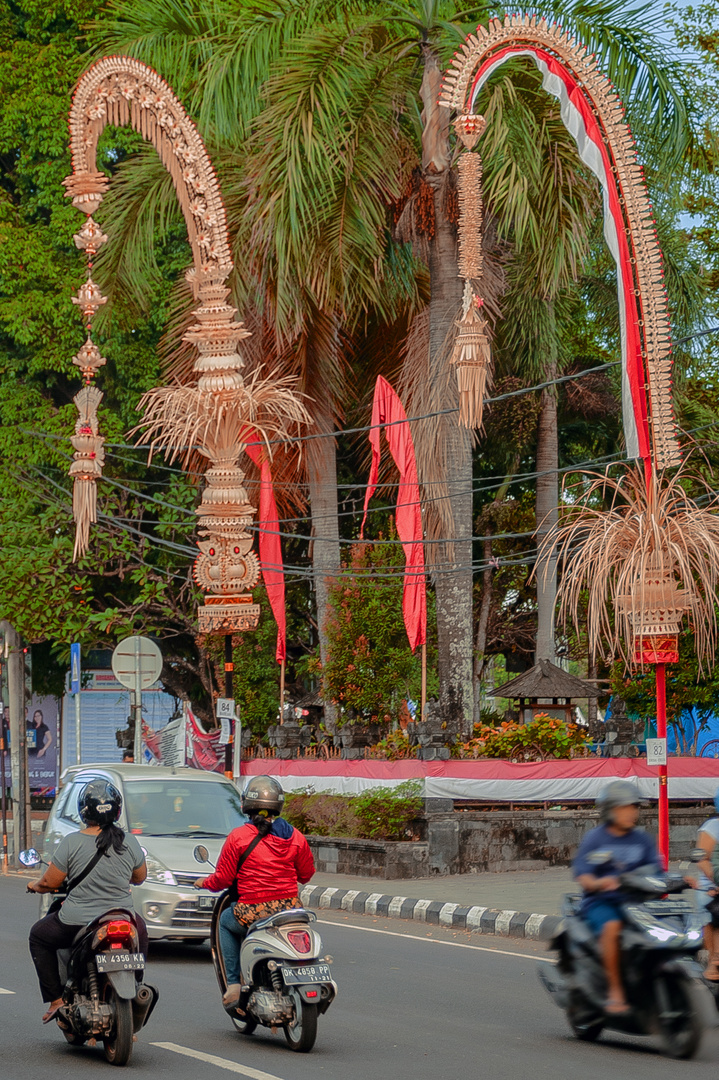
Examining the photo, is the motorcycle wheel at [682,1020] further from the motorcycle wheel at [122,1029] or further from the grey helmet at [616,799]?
the motorcycle wheel at [122,1029]

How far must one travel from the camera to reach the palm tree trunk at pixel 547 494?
94.9 feet

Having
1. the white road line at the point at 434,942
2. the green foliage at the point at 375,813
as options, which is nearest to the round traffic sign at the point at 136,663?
the green foliage at the point at 375,813

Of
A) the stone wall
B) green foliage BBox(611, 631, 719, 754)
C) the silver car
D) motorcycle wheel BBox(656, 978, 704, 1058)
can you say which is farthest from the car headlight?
green foliage BBox(611, 631, 719, 754)

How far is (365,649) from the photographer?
23859mm

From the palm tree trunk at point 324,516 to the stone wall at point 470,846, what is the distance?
6.00 meters

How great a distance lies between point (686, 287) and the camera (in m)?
26.8

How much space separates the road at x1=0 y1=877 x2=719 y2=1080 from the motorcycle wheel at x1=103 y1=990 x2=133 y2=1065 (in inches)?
4.1

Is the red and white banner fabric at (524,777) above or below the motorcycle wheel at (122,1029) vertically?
above

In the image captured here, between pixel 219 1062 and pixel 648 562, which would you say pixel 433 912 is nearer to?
pixel 648 562

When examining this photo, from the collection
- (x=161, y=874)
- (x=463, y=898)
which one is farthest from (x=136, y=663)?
(x=161, y=874)

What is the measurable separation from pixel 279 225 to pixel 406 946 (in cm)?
1195

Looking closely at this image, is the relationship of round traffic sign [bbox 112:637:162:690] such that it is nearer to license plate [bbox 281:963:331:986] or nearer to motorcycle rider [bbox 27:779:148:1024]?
motorcycle rider [bbox 27:779:148:1024]

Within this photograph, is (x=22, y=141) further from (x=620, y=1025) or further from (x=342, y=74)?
(x=620, y=1025)

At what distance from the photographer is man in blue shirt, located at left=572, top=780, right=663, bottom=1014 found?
8062mm
